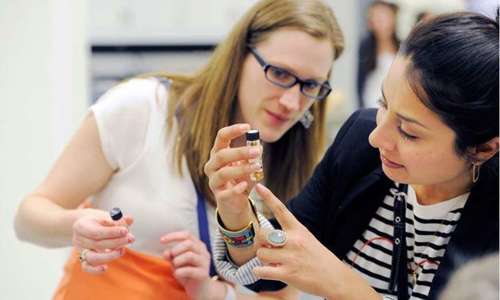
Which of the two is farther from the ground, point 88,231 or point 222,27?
point 88,231

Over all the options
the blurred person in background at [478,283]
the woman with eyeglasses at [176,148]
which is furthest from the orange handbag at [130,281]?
the blurred person in background at [478,283]

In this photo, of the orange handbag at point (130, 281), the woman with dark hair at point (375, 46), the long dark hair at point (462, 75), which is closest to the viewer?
the long dark hair at point (462, 75)

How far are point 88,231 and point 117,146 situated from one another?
24 cm

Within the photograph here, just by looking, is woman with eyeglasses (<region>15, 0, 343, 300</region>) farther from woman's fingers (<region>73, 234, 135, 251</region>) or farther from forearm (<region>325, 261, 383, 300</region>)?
forearm (<region>325, 261, 383, 300</region>)

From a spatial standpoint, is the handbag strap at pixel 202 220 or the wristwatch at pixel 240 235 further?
the handbag strap at pixel 202 220

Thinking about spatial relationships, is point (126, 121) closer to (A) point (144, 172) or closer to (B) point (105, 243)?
(A) point (144, 172)

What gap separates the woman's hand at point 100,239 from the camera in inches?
41.4

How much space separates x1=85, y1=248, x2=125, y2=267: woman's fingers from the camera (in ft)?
3.57

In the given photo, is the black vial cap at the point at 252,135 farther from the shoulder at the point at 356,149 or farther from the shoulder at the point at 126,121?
the shoulder at the point at 126,121

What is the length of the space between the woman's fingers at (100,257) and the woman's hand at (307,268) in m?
0.28

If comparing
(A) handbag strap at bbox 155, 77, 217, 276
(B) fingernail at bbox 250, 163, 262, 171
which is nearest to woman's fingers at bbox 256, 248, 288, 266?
(B) fingernail at bbox 250, 163, 262, 171

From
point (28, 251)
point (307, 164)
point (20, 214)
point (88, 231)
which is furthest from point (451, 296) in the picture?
point (28, 251)

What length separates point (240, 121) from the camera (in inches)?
48.3

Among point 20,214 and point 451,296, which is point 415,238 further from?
point 20,214
